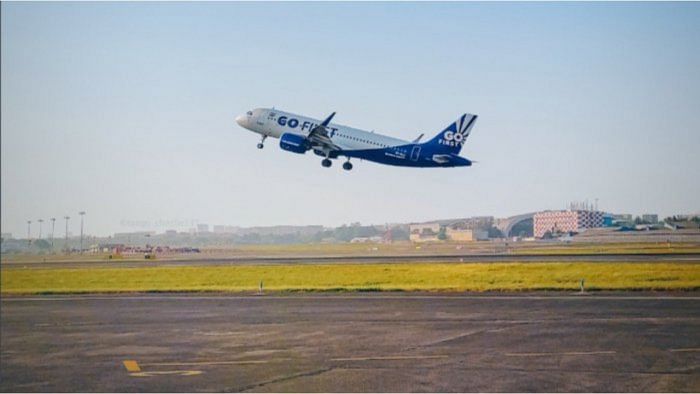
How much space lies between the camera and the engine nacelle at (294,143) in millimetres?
42425

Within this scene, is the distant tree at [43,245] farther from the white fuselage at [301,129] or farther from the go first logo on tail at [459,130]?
the go first logo on tail at [459,130]

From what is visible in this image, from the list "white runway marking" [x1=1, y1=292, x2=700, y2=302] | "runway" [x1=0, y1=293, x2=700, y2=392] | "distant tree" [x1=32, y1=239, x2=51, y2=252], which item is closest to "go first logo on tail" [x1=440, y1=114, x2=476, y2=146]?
"white runway marking" [x1=1, y1=292, x2=700, y2=302]

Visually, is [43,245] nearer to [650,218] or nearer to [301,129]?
[301,129]

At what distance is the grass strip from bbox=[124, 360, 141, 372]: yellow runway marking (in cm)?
2482

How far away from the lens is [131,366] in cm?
2141

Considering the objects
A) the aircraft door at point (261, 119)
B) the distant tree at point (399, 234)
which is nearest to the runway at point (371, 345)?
the distant tree at point (399, 234)

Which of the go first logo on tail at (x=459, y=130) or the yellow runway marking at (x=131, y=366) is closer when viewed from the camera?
the yellow runway marking at (x=131, y=366)

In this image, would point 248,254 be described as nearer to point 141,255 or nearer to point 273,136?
point 141,255

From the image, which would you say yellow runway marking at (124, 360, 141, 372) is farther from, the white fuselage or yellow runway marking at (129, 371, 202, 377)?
the white fuselage

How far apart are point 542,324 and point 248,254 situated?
72.2m

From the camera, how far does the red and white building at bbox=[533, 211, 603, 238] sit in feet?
102

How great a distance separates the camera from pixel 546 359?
20234mm

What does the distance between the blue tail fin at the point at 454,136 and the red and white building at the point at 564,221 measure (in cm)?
1107

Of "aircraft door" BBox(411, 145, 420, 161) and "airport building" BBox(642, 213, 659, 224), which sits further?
"aircraft door" BBox(411, 145, 420, 161)
